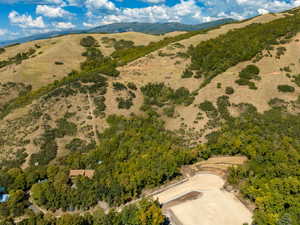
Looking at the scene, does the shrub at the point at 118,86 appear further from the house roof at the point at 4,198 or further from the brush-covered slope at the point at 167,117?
the house roof at the point at 4,198

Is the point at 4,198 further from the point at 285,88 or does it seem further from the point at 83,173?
the point at 285,88

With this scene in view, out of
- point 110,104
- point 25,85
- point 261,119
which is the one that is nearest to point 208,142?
point 261,119

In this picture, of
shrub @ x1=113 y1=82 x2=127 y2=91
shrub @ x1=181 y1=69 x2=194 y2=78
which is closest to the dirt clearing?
shrub @ x1=113 y1=82 x2=127 y2=91

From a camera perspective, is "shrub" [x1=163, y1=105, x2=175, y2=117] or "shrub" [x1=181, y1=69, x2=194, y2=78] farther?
"shrub" [x1=181, y1=69, x2=194, y2=78]

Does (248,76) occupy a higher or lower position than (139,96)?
higher

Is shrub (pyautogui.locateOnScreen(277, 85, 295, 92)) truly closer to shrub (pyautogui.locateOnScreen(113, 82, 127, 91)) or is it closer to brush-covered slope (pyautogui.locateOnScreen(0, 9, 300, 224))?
brush-covered slope (pyautogui.locateOnScreen(0, 9, 300, 224))

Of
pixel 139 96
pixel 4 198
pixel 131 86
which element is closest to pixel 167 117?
pixel 139 96

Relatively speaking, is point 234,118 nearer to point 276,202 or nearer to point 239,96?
point 239,96
